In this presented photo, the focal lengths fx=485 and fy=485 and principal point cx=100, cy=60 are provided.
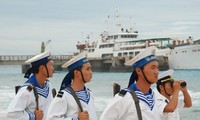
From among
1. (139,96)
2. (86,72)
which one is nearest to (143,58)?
(139,96)

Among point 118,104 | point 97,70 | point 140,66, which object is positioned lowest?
point 97,70

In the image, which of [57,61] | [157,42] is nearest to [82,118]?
[157,42]

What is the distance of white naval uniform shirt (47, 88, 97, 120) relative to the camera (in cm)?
434

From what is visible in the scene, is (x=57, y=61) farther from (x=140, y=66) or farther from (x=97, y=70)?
(x=140, y=66)

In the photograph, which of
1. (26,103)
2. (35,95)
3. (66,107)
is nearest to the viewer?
(66,107)

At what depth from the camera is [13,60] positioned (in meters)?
82.2

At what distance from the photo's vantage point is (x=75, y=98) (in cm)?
445

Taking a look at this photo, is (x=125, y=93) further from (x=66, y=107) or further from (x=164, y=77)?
(x=164, y=77)

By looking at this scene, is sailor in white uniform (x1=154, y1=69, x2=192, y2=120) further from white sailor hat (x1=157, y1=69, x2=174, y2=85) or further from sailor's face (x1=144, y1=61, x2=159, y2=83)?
sailor's face (x1=144, y1=61, x2=159, y2=83)

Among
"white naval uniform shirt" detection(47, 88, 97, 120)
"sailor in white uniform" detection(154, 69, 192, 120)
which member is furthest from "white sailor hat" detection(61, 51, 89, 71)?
"sailor in white uniform" detection(154, 69, 192, 120)

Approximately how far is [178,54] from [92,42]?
1985 centimetres

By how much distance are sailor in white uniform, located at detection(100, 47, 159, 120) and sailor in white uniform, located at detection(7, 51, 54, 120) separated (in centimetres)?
105

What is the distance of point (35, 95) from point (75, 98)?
722 mm

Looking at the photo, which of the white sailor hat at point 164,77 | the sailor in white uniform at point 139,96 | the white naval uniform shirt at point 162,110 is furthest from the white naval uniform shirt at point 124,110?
the white sailor hat at point 164,77
